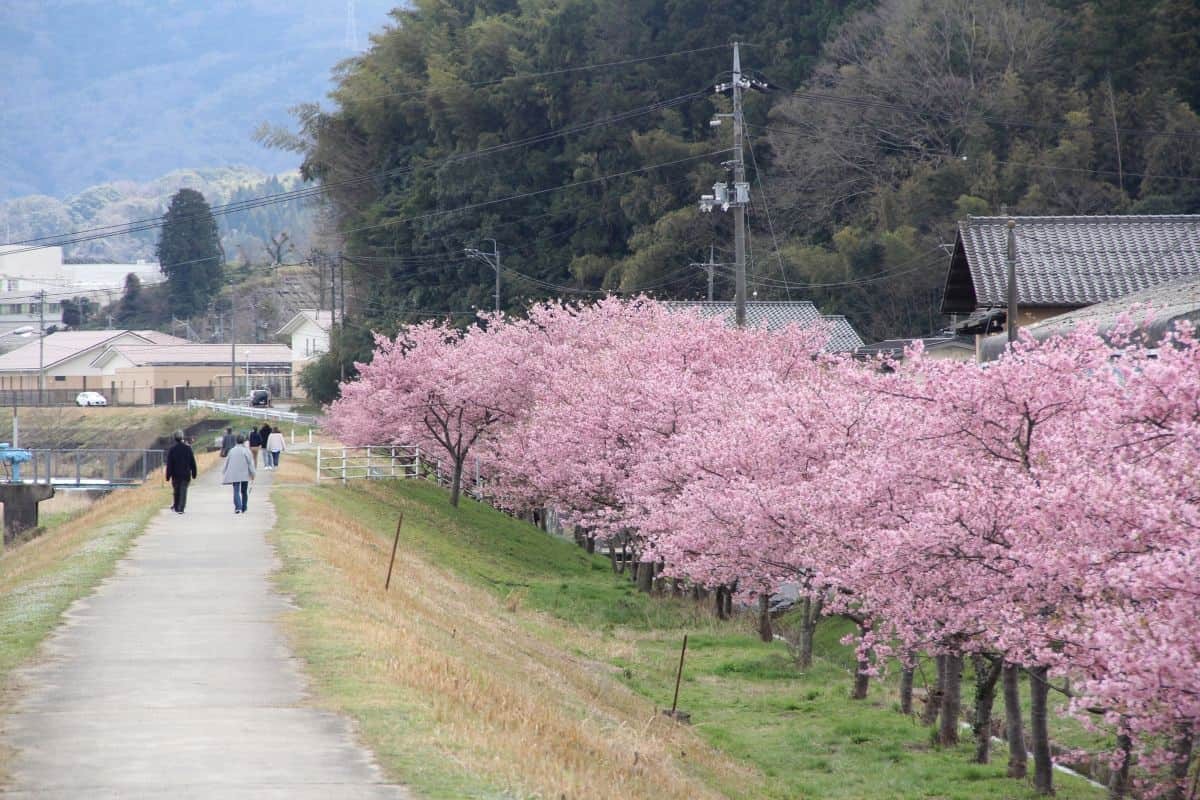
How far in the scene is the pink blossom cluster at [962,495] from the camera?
1141 cm

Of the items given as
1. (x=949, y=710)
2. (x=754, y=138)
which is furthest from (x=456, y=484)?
(x=754, y=138)

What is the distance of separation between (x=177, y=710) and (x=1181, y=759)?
8.77 metres

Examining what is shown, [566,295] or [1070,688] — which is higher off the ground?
[566,295]

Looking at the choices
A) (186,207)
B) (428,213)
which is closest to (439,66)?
(428,213)

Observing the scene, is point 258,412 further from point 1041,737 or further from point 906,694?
point 1041,737

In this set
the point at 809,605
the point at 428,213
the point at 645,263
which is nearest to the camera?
the point at 809,605

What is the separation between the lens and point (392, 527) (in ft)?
126

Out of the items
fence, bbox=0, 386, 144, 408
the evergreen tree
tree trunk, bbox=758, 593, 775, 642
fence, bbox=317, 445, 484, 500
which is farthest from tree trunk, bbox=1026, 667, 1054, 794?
the evergreen tree

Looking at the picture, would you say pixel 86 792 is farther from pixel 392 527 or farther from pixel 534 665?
pixel 392 527

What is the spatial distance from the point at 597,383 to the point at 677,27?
1712 inches

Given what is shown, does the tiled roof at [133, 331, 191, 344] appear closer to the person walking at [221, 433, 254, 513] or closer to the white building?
the white building

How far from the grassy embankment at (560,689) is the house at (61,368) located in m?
77.7

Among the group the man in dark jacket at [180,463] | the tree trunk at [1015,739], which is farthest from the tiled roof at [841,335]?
the tree trunk at [1015,739]

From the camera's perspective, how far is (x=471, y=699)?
13547mm
